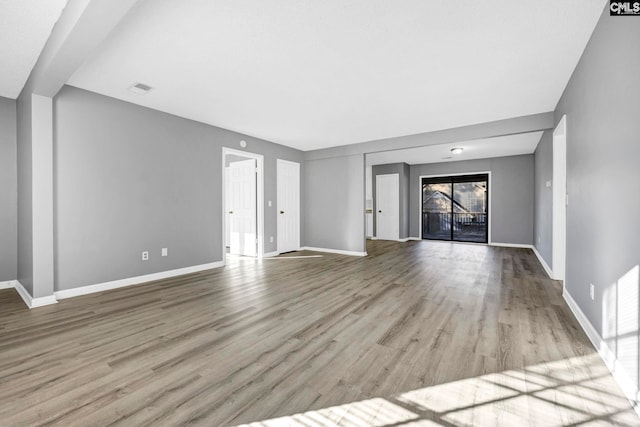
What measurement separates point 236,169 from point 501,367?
5686 mm

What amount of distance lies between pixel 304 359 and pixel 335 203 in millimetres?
4819

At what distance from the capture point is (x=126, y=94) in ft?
11.7

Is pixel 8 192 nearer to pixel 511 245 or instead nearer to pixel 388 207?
pixel 388 207

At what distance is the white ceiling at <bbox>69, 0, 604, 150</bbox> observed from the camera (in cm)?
206

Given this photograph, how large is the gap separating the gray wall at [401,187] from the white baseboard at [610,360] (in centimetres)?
607

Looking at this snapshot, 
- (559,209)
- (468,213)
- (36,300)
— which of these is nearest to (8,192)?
(36,300)

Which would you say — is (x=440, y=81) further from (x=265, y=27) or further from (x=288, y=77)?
(x=265, y=27)

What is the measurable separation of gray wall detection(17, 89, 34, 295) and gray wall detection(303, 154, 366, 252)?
15.9 feet

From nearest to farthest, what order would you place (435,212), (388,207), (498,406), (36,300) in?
(498,406)
(36,300)
(388,207)
(435,212)

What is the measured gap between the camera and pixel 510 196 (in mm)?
7520

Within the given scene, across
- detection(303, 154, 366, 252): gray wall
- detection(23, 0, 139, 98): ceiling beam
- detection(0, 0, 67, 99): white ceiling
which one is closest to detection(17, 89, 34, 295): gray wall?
detection(0, 0, 67, 99): white ceiling

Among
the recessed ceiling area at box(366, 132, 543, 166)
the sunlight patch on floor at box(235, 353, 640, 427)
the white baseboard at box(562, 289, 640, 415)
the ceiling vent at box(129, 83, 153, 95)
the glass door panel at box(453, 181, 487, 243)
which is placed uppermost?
the ceiling vent at box(129, 83, 153, 95)

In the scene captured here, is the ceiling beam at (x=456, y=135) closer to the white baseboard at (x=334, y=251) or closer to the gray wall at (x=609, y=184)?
the gray wall at (x=609, y=184)

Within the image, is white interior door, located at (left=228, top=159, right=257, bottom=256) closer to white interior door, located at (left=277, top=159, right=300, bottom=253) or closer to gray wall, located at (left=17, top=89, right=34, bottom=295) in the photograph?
white interior door, located at (left=277, top=159, right=300, bottom=253)
